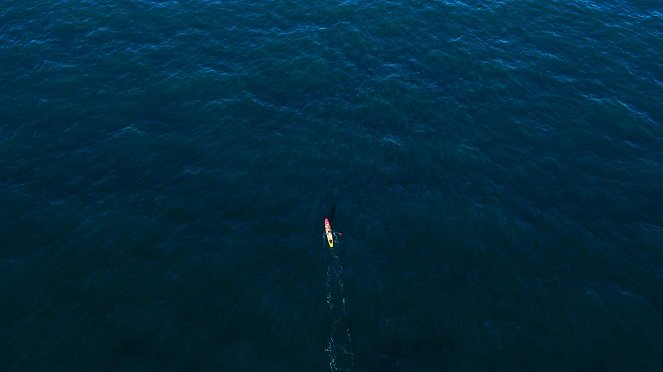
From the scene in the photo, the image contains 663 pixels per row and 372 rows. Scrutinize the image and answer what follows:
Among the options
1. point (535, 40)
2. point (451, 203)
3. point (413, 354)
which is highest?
point (535, 40)

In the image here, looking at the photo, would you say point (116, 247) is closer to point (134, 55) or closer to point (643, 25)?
point (134, 55)

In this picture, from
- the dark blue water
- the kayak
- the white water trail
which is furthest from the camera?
the kayak

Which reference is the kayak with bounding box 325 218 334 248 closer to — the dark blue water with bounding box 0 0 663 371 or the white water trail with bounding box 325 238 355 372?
the white water trail with bounding box 325 238 355 372

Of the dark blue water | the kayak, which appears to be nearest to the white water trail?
the dark blue water

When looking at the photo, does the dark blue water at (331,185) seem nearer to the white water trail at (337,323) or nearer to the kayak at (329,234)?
the white water trail at (337,323)

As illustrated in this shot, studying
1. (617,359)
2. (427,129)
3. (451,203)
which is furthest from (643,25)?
(617,359)
